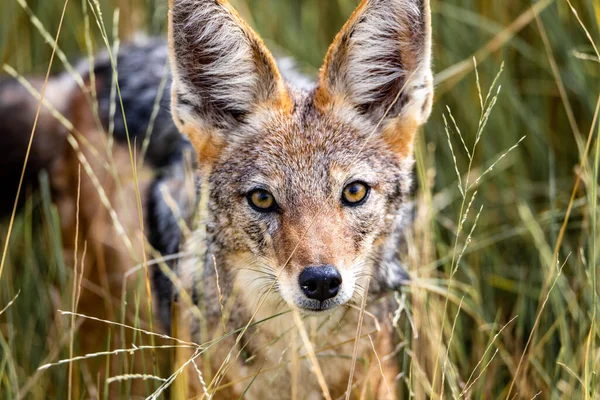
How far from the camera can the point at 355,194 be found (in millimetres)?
2791

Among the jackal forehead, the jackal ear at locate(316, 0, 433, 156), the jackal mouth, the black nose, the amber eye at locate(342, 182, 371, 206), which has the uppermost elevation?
the jackal ear at locate(316, 0, 433, 156)

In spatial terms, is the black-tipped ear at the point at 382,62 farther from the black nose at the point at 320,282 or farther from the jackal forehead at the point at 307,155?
the black nose at the point at 320,282

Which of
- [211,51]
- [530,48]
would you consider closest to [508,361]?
[211,51]

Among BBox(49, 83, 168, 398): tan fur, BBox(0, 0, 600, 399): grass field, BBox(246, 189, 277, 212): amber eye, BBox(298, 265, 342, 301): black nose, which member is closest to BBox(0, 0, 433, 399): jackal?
Result: BBox(246, 189, 277, 212): amber eye

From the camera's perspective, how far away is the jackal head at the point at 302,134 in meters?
2.68

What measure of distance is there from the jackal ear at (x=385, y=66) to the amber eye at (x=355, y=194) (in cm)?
29

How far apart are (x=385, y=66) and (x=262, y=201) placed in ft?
2.40

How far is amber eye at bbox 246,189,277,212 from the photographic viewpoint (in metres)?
2.76

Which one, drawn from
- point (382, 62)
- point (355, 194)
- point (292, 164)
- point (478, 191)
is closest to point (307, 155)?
point (292, 164)

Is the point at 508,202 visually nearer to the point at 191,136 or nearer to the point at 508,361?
the point at 508,361

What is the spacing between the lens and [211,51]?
2.91 metres

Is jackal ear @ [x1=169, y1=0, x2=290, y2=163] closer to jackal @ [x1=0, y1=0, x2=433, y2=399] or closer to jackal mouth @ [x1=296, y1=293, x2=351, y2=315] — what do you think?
jackal @ [x1=0, y1=0, x2=433, y2=399]

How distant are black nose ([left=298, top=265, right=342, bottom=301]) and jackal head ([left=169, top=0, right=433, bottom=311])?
0.04m

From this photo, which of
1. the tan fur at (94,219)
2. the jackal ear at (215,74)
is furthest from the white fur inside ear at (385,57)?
the tan fur at (94,219)
